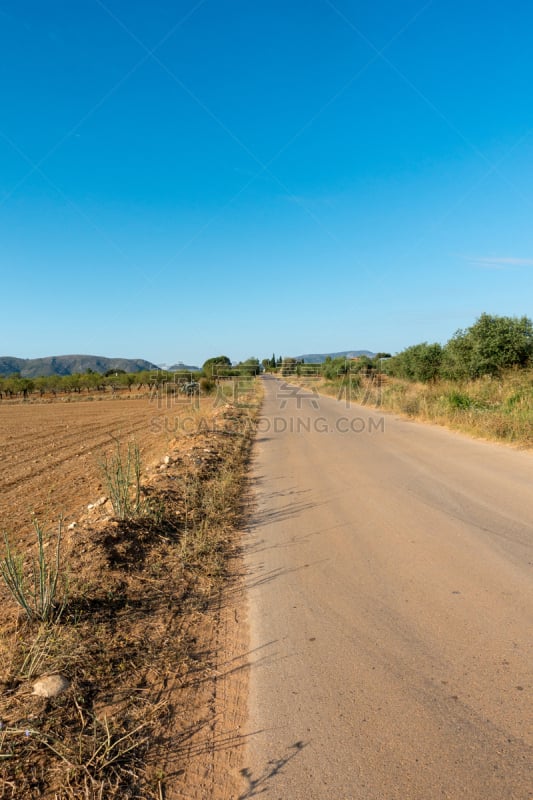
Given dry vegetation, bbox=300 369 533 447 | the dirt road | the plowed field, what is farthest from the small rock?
dry vegetation, bbox=300 369 533 447

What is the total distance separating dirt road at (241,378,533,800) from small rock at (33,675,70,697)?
3.49ft

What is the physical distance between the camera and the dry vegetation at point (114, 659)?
76.7 inches

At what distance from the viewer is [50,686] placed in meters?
2.38

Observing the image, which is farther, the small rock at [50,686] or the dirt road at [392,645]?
the small rock at [50,686]

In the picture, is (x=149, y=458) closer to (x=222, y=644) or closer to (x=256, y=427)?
(x=256, y=427)

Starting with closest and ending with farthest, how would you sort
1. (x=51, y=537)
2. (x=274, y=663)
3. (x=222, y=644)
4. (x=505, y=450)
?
1. (x=274, y=663)
2. (x=222, y=644)
3. (x=51, y=537)
4. (x=505, y=450)

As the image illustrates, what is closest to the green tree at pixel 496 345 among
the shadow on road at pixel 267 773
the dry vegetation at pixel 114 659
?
the dry vegetation at pixel 114 659

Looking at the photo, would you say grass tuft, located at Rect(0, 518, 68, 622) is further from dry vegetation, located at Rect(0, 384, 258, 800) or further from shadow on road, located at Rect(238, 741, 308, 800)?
shadow on road, located at Rect(238, 741, 308, 800)

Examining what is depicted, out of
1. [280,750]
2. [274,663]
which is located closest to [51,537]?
[274,663]

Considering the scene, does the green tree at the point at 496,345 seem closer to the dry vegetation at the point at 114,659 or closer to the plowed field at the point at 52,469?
the plowed field at the point at 52,469

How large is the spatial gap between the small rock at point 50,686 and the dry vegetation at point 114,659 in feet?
0.11

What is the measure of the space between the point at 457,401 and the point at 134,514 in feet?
41.1

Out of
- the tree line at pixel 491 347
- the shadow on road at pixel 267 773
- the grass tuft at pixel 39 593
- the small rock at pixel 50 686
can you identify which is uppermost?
the tree line at pixel 491 347

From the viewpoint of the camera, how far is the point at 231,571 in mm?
4215
